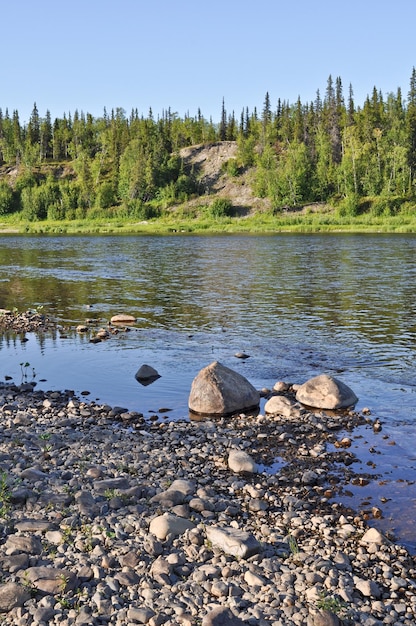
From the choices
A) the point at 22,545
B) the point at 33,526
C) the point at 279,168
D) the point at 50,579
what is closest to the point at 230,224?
the point at 279,168

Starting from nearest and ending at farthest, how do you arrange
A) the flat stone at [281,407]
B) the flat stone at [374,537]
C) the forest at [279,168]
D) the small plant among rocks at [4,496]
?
the flat stone at [374,537] → the small plant among rocks at [4,496] → the flat stone at [281,407] → the forest at [279,168]

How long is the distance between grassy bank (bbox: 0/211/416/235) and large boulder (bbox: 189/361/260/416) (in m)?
89.7

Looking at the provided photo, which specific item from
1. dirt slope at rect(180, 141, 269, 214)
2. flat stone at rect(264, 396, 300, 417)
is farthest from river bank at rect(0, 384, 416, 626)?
dirt slope at rect(180, 141, 269, 214)

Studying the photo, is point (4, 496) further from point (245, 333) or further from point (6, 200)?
point (6, 200)

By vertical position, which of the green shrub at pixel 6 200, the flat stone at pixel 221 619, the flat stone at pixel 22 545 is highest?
the green shrub at pixel 6 200

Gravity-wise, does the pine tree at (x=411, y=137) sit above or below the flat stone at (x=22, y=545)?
above

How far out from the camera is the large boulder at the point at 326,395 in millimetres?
16375

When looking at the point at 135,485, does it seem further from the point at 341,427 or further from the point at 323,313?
the point at 323,313

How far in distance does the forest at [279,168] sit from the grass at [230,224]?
4.98 meters

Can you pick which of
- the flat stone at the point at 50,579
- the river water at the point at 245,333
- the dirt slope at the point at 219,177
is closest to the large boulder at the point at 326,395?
the river water at the point at 245,333

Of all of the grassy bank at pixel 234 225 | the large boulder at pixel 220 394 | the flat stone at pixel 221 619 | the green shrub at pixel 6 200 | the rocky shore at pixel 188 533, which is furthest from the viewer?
the green shrub at pixel 6 200

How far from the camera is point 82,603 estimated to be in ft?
25.8

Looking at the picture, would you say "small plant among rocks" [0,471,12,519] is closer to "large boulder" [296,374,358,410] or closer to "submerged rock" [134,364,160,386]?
"submerged rock" [134,364,160,386]

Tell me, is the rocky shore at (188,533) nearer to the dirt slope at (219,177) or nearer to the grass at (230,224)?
the grass at (230,224)
